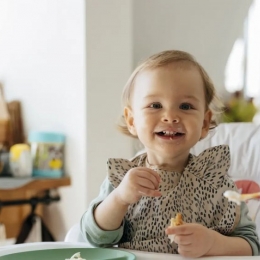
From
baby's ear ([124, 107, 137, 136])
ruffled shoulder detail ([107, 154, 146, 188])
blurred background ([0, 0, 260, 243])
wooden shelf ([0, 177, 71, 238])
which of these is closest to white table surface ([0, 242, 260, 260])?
ruffled shoulder detail ([107, 154, 146, 188])

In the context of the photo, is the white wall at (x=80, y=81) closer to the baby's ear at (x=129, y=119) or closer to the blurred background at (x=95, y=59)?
the blurred background at (x=95, y=59)

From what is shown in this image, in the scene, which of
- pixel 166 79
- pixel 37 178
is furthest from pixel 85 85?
pixel 166 79

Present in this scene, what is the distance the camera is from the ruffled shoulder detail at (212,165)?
1.13m

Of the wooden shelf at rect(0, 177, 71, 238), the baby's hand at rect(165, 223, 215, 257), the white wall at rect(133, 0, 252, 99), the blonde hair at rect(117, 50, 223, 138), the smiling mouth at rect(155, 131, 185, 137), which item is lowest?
the wooden shelf at rect(0, 177, 71, 238)

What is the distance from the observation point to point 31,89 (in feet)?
8.99

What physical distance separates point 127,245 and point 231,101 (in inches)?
60.1

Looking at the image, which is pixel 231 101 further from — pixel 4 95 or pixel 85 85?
pixel 4 95

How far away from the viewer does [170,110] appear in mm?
1080

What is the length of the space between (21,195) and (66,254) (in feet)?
5.19

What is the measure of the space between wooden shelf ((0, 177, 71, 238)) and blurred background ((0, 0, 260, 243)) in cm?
8

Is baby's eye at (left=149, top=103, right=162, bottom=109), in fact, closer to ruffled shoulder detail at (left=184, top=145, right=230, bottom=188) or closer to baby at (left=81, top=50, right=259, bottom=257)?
baby at (left=81, top=50, right=259, bottom=257)

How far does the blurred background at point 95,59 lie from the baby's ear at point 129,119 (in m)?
0.76

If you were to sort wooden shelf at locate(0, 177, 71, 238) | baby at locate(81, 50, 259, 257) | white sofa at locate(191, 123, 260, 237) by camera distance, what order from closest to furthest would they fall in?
baby at locate(81, 50, 259, 257) → white sofa at locate(191, 123, 260, 237) → wooden shelf at locate(0, 177, 71, 238)

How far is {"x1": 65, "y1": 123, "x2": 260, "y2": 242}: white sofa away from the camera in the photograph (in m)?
1.54
